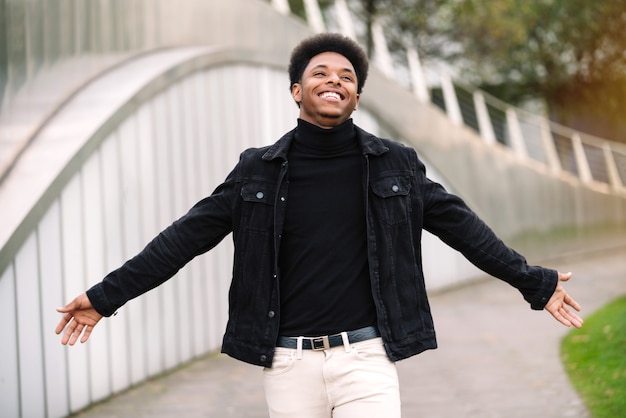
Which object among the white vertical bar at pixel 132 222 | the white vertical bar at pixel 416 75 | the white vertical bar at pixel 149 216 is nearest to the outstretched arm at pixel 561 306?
the white vertical bar at pixel 132 222

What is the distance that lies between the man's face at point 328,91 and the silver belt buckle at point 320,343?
2.37 feet

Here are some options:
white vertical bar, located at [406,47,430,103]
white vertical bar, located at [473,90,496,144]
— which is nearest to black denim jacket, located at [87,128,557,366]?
white vertical bar, located at [406,47,430,103]

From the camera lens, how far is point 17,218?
539cm

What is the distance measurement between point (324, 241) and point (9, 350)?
106 inches

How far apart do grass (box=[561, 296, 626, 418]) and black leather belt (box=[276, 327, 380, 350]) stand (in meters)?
2.98

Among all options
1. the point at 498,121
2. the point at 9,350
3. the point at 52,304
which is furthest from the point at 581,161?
the point at 9,350

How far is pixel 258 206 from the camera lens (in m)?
3.44

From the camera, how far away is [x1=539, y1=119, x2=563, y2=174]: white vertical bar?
17.8 metres

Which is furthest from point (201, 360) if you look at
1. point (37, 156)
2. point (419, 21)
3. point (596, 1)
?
point (596, 1)

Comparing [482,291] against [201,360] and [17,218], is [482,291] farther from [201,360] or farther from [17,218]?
[17,218]

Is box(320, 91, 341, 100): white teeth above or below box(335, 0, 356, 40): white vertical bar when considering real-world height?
below

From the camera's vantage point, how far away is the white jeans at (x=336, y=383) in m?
3.24

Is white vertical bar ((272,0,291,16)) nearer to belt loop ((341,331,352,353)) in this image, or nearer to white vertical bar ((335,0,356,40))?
white vertical bar ((335,0,356,40))

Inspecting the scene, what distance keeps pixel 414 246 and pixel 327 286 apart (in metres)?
0.41
